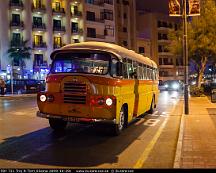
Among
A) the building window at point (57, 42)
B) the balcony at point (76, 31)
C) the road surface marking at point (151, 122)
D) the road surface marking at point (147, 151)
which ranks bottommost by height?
the road surface marking at point (151, 122)

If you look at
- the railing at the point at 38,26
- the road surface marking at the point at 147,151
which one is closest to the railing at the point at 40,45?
the railing at the point at 38,26

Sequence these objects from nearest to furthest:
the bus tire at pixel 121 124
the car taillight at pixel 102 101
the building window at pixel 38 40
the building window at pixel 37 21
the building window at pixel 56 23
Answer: the car taillight at pixel 102 101 < the bus tire at pixel 121 124 < the building window at pixel 37 21 < the building window at pixel 38 40 < the building window at pixel 56 23

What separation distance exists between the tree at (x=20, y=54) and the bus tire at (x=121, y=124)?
53.0 meters

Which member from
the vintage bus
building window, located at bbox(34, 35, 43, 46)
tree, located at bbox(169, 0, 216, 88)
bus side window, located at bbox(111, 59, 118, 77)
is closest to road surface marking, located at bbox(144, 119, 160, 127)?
the vintage bus

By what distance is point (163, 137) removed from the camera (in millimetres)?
13367

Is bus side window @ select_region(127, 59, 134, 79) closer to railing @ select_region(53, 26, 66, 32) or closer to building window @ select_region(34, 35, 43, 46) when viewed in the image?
building window @ select_region(34, 35, 43, 46)

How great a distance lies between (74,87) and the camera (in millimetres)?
12539

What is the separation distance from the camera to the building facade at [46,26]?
67812mm

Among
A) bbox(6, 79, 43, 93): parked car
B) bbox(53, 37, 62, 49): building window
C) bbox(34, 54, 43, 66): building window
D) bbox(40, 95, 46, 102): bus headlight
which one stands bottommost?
bbox(6, 79, 43, 93): parked car

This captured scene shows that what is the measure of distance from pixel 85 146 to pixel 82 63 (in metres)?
2.93

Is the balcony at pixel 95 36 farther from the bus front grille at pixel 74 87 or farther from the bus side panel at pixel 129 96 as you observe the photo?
the bus front grille at pixel 74 87

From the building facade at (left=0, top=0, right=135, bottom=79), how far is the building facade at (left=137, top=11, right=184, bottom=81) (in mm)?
21346

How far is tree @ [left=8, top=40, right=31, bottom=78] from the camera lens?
214ft

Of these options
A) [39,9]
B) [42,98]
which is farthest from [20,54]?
[42,98]
